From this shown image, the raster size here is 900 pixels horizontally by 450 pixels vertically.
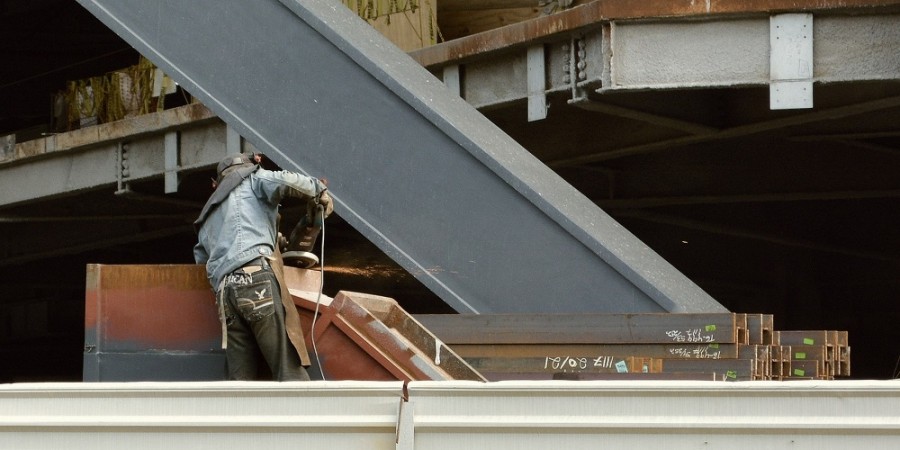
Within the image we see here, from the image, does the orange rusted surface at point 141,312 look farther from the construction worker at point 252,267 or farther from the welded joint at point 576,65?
the welded joint at point 576,65

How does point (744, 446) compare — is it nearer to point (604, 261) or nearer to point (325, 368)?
point (325, 368)

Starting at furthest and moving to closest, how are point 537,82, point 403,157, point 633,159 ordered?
point 633,159 → point 537,82 → point 403,157

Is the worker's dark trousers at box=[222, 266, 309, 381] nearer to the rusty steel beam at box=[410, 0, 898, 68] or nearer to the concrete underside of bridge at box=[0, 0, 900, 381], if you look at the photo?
the concrete underside of bridge at box=[0, 0, 900, 381]

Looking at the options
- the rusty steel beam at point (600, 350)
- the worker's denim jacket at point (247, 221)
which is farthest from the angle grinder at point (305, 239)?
the rusty steel beam at point (600, 350)

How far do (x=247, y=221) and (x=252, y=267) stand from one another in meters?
0.32

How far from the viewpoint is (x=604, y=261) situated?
8.05m

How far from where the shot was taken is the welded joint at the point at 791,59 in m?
10.1

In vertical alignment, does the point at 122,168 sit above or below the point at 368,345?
above

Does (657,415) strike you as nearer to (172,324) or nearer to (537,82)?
(172,324)

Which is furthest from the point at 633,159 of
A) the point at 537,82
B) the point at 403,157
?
the point at 403,157

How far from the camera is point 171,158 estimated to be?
596 inches

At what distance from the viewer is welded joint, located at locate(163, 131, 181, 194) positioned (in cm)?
1498

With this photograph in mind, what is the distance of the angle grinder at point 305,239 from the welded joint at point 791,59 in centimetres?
466

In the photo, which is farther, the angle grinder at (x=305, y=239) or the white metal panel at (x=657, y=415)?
the angle grinder at (x=305, y=239)
